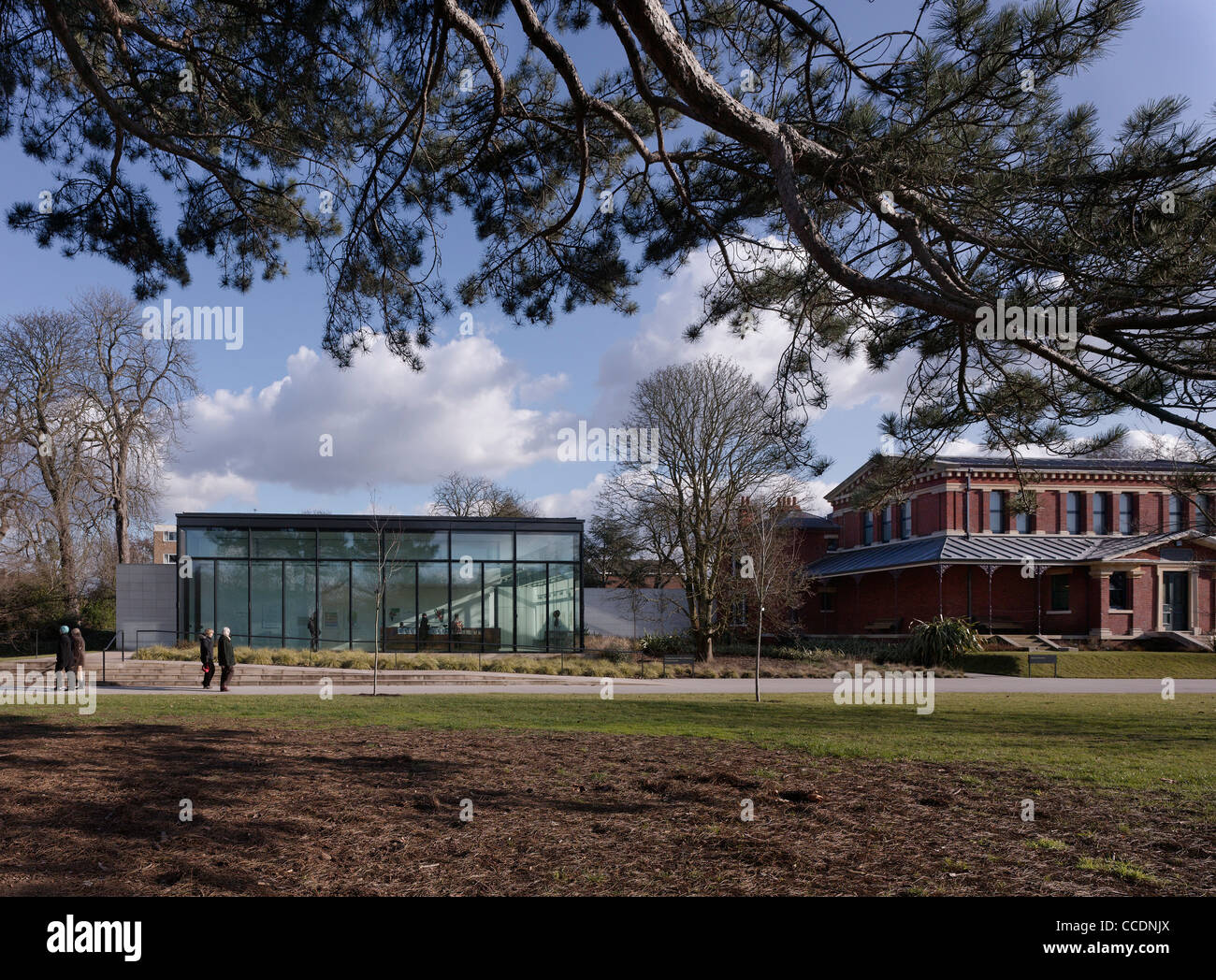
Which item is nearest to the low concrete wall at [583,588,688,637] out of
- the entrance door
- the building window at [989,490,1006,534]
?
the building window at [989,490,1006,534]

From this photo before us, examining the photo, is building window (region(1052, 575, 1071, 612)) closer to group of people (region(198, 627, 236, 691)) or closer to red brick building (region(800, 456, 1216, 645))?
red brick building (region(800, 456, 1216, 645))

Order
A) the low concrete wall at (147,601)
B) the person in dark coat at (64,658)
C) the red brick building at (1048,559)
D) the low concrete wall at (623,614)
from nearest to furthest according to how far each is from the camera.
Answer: the person in dark coat at (64,658), the low concrete wall at (147,601), the red brick building at (1048,559), the low concrete wall at (623,614)

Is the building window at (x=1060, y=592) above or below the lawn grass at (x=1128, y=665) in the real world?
above

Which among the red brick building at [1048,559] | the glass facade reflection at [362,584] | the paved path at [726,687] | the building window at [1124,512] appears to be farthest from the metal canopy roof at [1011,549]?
the glass facade reflection at [362,584]

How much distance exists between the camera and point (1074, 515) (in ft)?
117

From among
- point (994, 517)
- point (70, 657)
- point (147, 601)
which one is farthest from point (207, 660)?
point (994, 517)

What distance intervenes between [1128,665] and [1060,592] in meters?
7.58

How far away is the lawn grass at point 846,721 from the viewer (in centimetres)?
838

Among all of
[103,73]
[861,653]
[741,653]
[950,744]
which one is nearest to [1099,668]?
[861,653]

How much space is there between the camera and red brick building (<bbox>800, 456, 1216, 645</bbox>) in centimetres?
3228

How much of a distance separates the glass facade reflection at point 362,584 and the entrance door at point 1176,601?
23.8 meters

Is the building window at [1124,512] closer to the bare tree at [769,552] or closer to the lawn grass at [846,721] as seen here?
the bare tree at [769,552]

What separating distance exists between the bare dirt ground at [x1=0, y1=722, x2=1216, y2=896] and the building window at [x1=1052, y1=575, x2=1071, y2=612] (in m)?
30.0

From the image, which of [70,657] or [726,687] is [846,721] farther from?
[70,657]
